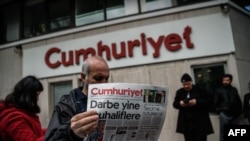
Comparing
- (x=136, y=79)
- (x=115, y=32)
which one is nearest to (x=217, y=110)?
(x=136, y=79)

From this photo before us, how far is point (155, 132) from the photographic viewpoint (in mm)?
1695

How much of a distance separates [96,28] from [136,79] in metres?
2.05

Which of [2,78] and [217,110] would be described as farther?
[2,78]

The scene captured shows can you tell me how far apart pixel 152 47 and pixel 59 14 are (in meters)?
3.72

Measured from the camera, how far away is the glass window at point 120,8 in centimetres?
779

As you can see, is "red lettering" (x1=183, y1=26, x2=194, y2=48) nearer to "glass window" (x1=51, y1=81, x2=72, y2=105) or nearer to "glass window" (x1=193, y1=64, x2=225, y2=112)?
"glass window" (x1=193, y1=64, x2=225, y2=112)

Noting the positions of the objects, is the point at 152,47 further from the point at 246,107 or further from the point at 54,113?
the point at 54,113

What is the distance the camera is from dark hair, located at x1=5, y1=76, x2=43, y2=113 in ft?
6.99

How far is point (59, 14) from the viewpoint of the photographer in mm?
9102

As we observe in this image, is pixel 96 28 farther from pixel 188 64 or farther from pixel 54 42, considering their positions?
pixel 188 64

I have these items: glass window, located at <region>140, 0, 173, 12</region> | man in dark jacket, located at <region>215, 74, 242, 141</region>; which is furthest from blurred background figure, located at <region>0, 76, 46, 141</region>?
glass window, located at <region>140, 0, 173, 12</region>

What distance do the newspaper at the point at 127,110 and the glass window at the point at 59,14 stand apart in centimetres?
750

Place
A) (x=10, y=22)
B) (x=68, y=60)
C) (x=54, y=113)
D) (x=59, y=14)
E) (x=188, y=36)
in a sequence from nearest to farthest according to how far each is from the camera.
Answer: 1. (x=54, y=113)
2. (x=188, y=36)
3. (x=68, y=60)
4. (x=59, y=14)
5. (x=10, y=22)

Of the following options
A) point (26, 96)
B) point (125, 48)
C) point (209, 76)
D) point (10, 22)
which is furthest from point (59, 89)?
point (26, 96)
